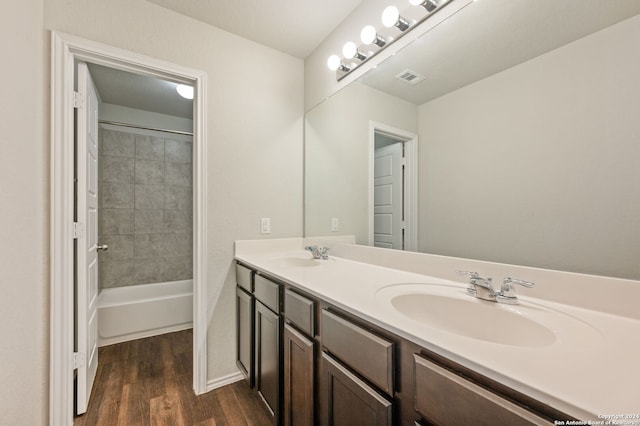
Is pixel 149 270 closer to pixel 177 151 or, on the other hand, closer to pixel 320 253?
pixel 177 151

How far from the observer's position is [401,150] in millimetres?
1424

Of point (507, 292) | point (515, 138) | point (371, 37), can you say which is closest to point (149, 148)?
point (371, 37)

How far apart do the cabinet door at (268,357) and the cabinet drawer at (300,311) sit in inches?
5.0

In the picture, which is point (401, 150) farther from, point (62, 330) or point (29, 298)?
point (62, 330)

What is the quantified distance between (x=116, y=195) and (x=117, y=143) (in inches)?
23.0

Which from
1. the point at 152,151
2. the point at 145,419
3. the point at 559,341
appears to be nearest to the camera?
the point at 559,341

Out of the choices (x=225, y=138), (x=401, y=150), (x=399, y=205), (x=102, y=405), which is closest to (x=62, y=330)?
(x=102, y=405)

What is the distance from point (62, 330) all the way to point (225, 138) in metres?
1.39

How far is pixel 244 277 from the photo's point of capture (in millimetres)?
1704

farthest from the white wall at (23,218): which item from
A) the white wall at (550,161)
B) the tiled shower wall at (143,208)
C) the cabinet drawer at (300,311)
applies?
the tiled shower wall at (143,208)

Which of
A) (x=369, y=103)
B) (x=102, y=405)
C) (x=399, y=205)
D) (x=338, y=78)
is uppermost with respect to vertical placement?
(x=338, y=78)

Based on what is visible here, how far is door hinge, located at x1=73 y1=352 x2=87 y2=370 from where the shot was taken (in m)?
1.48

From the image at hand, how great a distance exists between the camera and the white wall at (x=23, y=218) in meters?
0.99

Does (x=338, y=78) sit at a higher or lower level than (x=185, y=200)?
higher
